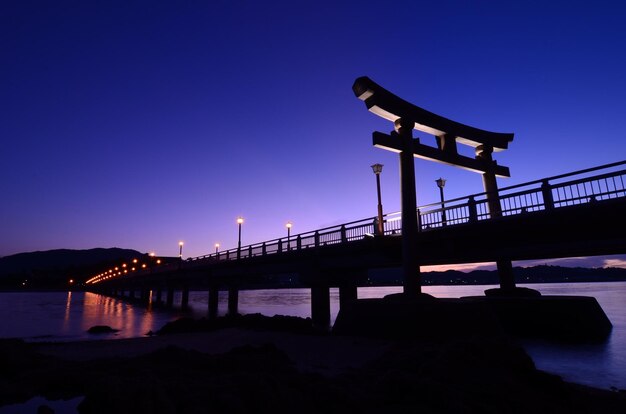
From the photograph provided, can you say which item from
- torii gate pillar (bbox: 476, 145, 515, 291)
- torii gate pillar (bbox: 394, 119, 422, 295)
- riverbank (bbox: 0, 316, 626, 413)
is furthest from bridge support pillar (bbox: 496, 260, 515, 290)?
riverbank (bbox: 0, 316, 626, 413)

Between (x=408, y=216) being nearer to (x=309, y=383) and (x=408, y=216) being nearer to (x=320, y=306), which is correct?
(x=309, y=383)

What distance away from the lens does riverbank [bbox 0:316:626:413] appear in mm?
5418

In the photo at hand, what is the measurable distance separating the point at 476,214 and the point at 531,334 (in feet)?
28.3

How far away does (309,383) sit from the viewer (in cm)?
650

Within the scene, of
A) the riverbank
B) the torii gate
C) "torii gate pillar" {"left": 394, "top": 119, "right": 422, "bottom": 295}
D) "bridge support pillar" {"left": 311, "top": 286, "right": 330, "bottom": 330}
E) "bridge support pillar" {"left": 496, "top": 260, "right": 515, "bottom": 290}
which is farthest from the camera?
"bridge support pillar" {"left": 311, "top": 286, "right": 330, "bottom": 330}

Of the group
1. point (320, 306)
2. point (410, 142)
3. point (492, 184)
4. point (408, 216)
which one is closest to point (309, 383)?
point (408, 216)

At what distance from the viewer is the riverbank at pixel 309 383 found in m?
5.42

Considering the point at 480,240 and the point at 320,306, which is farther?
the point at 320,306

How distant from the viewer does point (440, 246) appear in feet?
56.3

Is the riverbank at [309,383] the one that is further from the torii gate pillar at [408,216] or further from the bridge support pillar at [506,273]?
the bridge support pillar at [506,273]

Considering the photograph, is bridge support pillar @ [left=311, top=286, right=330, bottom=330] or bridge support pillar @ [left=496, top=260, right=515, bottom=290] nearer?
bridge support pillar @ [left=496, top=260, right=515, bottom=290]

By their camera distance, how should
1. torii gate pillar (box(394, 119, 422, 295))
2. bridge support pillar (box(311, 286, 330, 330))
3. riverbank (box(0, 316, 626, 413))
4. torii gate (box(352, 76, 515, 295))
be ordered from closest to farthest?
riverbank (box(0, 316, 626, 413)), torii gate pillar (box(394, 119, 422, 295)), torii gate (box(352, 76, 515, 295)), bridge support pillar (box(311, 286, 330, 330))

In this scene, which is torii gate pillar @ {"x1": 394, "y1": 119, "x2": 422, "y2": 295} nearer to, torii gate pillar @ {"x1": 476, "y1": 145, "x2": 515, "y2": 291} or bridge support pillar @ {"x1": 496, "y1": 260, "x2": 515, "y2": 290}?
torii gate pillar @ {"x1": 476, "y1": 145, "x2": 515, "y2": 291}

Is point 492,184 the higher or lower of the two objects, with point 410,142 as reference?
lower
